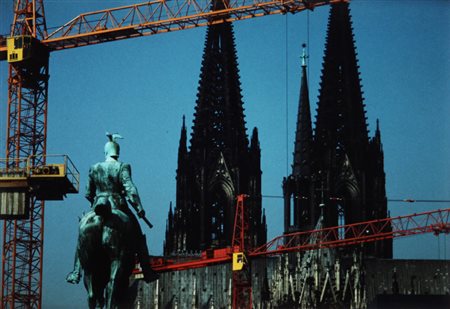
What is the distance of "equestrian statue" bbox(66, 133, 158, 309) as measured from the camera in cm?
2872

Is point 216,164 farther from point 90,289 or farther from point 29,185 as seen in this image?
point 90,289

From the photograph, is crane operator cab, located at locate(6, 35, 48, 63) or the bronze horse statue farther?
crane operator cab, located at locate(6, 35, 48, 63)

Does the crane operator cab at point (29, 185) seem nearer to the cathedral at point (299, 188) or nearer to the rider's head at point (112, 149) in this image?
the rider's head at point (112, 149)

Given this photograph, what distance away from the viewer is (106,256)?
29031 millimetres

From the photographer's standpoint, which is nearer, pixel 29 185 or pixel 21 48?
pixel 29 185

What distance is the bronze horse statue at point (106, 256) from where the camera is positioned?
28719 millimetres

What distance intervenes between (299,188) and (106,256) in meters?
96.4

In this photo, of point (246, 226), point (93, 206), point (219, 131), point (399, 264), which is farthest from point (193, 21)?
point (93, 206)

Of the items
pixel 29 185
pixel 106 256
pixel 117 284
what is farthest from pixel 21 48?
A: pixel 117 284

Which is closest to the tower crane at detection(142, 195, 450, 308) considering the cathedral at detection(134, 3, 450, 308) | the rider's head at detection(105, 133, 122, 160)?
the cathedral at detection(134, 3, 450, 308)

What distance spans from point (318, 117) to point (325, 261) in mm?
15211

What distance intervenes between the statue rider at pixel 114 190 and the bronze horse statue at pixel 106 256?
0.64 ft

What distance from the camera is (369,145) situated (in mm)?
127812

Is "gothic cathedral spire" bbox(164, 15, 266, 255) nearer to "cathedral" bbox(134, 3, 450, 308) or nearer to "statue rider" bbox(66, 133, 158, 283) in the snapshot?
"cathedral" bbox(134, 3, 450, 308)
